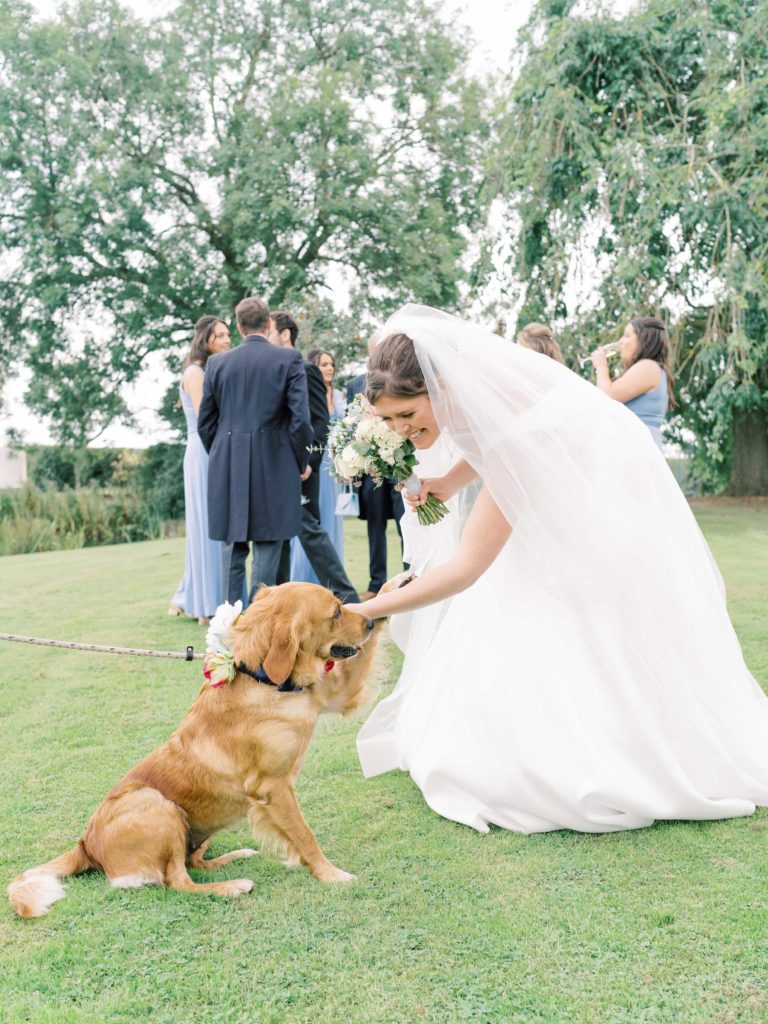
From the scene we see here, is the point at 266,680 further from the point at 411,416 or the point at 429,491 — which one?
the point at 429,491

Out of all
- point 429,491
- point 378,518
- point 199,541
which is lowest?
point 199,541

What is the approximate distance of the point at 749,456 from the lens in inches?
767

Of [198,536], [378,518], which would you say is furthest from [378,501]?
[198,536]

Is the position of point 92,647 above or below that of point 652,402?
below

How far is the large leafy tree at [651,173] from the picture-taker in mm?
14164

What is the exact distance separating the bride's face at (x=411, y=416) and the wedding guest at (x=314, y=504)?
364 centimetres

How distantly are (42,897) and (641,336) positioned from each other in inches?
225

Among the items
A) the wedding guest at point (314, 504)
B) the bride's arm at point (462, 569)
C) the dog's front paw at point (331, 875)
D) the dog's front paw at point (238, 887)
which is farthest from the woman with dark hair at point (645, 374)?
the dog's front paw at point (238, 887)

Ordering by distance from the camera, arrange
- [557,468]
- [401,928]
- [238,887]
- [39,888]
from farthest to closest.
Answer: [557,468] < [238,887] < [39,888] < [401,928]

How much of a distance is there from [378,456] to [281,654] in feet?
4.12

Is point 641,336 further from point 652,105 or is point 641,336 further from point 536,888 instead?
point 652,105

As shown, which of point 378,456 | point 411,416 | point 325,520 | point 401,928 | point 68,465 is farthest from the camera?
point 68,465

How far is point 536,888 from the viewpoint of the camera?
10.4 ft

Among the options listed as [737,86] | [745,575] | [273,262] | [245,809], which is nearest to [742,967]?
[245,809]
